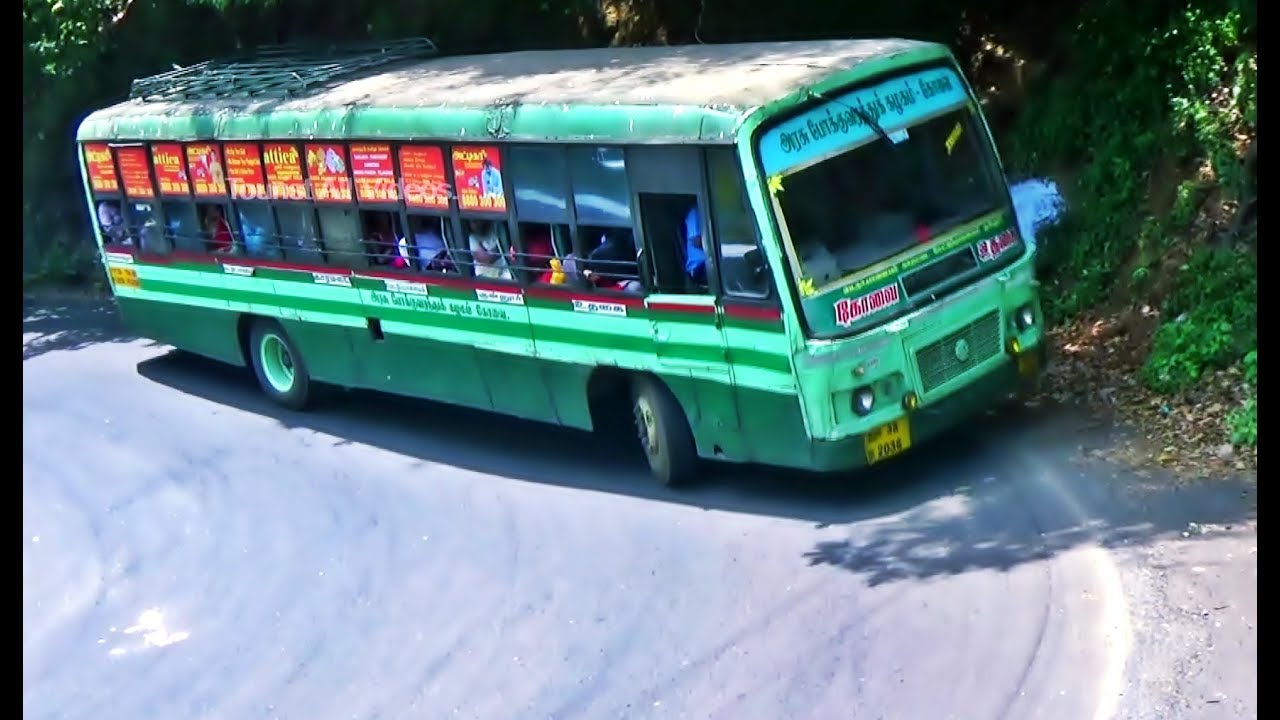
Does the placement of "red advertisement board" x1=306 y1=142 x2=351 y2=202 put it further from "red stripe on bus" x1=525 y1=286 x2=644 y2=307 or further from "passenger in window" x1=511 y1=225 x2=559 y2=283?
"red stripe on bus" x1=525 y1=286 x2=644 y2=307

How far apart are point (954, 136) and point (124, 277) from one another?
9684 millimetres

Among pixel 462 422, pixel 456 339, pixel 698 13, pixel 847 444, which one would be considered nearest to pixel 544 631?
pixel 847 444

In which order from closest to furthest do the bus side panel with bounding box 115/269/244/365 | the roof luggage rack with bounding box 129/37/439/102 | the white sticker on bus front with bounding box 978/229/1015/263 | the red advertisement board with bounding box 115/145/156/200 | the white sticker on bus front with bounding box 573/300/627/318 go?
the white sticker on bus front with bounding box 978/229/1015/263 → the white sticker on bus front with bounding box 573/300/627/318 → the roof luggage rack with bounding box 129/37/439/102 → the bus side panel with bounding box 115/269/244/365 → the red advertisement board with bounding box 115/145/156/200

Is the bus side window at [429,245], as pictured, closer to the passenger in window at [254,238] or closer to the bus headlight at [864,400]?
the passenger in window at [254,238]

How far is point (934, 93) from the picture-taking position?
404 inches

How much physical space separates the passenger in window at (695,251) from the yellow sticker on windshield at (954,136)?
5.82 feet

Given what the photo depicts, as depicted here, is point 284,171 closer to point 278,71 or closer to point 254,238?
point 254,238

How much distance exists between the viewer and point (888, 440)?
9.73 metres

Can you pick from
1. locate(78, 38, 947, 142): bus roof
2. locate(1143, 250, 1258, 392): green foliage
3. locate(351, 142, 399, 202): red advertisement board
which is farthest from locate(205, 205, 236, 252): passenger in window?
locate(1143, 250, 1258, 392): green foliage

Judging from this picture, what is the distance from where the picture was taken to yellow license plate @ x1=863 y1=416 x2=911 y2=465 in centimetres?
963

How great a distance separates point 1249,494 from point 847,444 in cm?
231

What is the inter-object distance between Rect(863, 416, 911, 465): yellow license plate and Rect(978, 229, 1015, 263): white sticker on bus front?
1.27 m

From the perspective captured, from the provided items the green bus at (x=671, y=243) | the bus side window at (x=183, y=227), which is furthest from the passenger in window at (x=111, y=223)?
the green bus at (x=671, y=243)

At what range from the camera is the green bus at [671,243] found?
957cm
